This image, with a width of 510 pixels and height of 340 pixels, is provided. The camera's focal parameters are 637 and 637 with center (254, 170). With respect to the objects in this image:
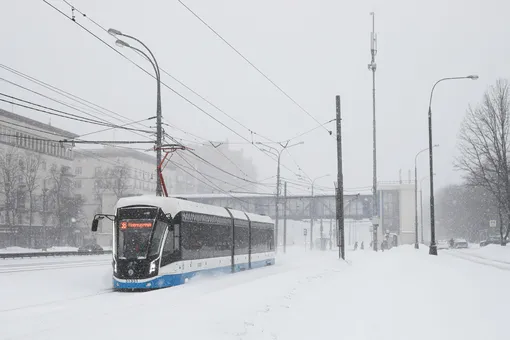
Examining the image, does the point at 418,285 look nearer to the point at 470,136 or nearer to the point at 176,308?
the point at 176,308

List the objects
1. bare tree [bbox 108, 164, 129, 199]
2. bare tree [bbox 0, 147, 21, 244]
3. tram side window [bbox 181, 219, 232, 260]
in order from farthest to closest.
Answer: bare tree [bbox 108, 164, 129, 199], bare tree [bbox 0, 147, 21, 244], tram side window [bbox 181, 219, 232, 260]

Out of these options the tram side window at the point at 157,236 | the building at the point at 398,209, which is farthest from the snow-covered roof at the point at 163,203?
the building at the point at 398,209

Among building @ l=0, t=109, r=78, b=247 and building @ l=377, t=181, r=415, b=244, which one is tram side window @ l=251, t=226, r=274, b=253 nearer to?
building @ l=0, t=109, r=78, b=247

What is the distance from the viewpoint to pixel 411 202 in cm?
10325

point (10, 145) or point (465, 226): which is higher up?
point (10, 145)

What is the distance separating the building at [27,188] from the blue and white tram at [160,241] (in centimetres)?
4507

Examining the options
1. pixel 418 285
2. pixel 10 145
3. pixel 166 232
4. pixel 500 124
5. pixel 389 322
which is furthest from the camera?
pixel 10 145

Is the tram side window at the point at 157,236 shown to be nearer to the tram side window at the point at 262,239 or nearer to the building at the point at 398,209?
the tram side window at the point at 262,239

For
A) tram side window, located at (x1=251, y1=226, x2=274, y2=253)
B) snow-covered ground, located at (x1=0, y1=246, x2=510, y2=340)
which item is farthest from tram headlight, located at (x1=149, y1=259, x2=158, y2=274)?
tram side window, located at (x1=251, y1=226, x2=274, y2=253)

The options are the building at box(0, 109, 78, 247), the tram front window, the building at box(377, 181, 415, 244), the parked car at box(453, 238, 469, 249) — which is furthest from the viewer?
the building at box(377, 181, 415, 244)

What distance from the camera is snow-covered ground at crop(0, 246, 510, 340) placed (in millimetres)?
9837

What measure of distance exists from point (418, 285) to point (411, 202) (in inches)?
3440

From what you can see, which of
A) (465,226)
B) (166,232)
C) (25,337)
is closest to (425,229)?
(465,226)

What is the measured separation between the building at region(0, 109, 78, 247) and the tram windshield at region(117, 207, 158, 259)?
47334 mm
